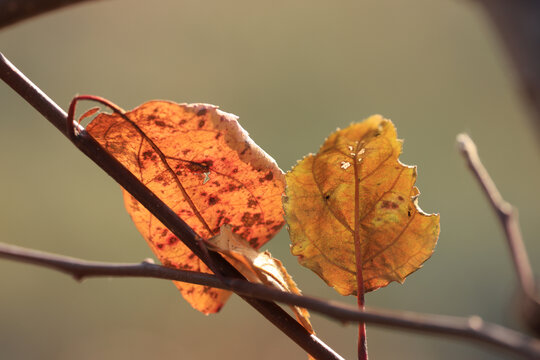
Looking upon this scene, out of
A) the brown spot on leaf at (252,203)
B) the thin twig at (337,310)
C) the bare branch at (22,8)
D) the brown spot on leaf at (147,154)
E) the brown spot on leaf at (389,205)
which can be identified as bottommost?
the thin twig at (337,310)

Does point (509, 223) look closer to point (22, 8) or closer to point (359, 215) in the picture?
point (359, 215)

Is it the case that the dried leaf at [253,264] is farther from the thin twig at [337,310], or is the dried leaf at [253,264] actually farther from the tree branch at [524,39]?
the tree branch at [524,39]

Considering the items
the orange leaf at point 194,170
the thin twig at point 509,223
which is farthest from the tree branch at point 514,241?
the orange leaf at point 194,170

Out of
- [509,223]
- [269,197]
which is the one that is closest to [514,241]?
[509,223]

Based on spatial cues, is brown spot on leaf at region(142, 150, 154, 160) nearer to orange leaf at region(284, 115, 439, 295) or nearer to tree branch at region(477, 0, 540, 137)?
orange leaf at region(284, 115, 439, 295)

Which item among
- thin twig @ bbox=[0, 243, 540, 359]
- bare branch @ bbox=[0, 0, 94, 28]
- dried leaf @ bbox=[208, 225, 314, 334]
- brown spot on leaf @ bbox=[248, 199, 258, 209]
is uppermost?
brown spot on leaf @ bbox=[248, 199, 258, 209]

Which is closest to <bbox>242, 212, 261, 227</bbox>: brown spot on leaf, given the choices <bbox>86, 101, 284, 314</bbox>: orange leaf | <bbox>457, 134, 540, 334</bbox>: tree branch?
<bbox>86, 101, 284, 314</bbox>: orange leaf
